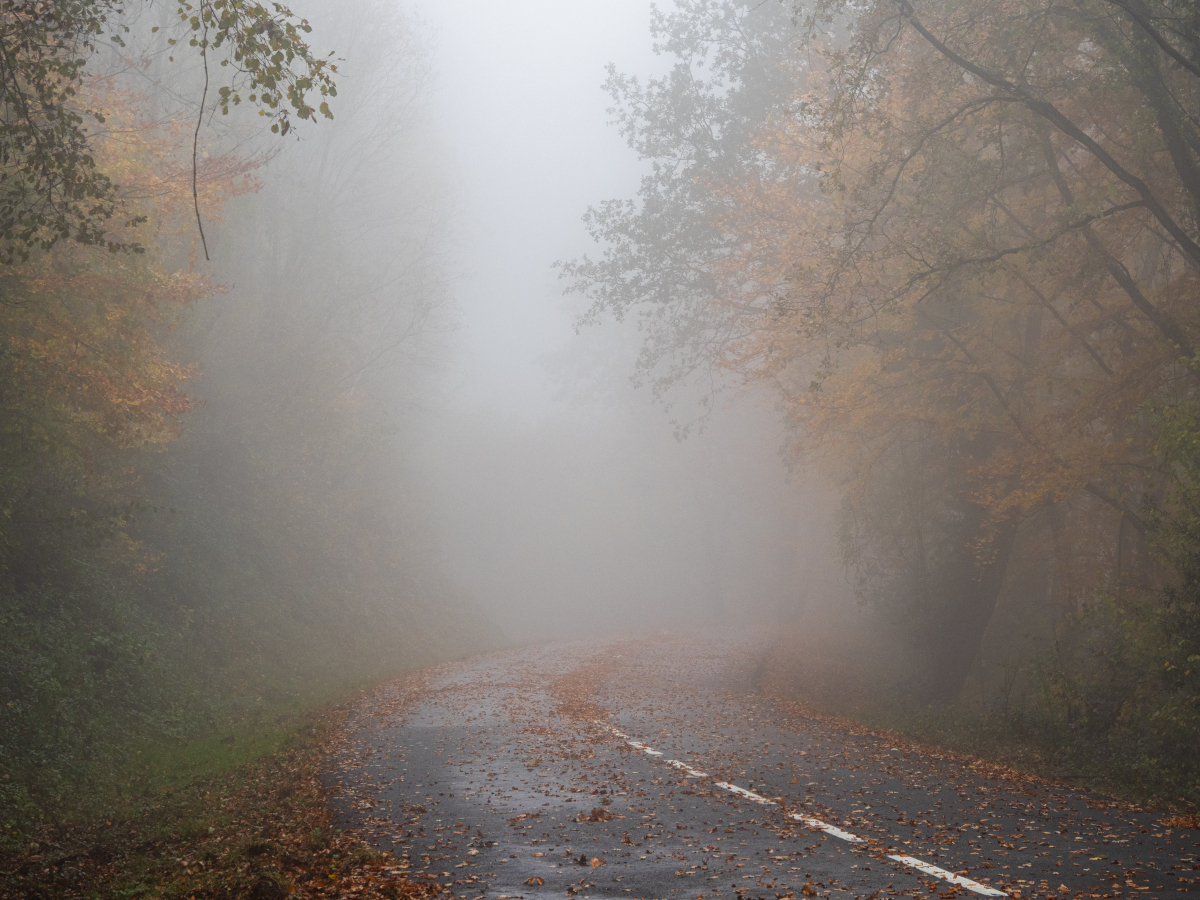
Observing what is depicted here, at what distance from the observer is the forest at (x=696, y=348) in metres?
10.2

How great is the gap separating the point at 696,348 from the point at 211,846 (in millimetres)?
18739

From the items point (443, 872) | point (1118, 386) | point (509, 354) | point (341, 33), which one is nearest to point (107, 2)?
point (443, 872)

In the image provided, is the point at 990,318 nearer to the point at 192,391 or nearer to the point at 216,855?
the point at 216,855

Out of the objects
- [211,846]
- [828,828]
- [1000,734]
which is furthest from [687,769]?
[1000,734]

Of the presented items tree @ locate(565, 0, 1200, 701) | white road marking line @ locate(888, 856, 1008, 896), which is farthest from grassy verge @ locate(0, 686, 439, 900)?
tree @ locate(565, 0, 1200, 701)

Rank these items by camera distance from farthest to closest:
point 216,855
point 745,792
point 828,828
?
point 745,792 < point 828,828 < point 216,855

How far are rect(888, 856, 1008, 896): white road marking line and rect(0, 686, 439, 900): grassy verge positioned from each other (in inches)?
127

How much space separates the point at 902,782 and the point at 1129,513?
759cm

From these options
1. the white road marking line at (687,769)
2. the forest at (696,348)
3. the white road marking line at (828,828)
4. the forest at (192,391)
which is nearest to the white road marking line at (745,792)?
the white road marking line at (687,769)

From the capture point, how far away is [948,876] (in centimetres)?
579

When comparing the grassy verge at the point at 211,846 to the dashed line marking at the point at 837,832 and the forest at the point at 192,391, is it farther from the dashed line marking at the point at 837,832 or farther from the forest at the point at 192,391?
the dashed line marking at the point at 837,832

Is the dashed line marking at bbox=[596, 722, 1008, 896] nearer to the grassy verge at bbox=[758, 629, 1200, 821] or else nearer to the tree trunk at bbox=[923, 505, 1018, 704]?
the grassy verge at bbox=[758, 629, 1200, 821]

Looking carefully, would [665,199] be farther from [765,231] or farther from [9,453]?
[9,453]

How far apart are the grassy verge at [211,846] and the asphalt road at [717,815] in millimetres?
399
